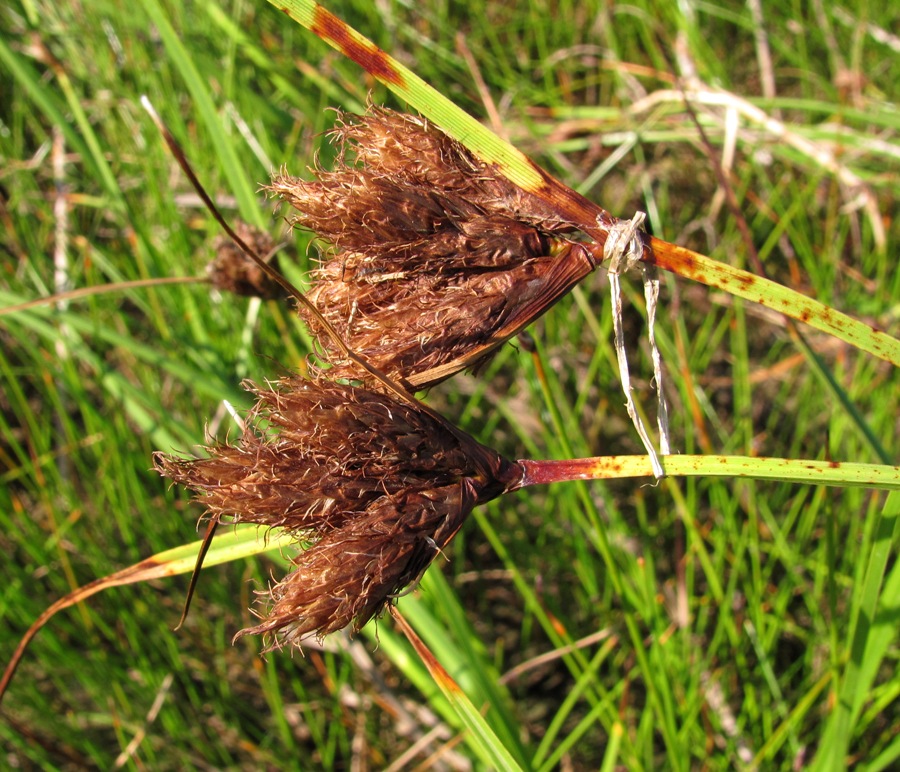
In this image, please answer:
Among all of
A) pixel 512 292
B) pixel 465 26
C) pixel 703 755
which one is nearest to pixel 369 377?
pixel 512 292

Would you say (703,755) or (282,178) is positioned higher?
(282,178)

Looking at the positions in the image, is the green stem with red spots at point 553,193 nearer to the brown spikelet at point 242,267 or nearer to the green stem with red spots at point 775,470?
the green stem with red spots at point 775,470

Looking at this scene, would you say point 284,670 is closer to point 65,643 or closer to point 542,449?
point 65,643

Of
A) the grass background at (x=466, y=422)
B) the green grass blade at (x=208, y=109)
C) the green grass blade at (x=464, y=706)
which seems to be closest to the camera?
the green grass blade at (x=464, y=706)

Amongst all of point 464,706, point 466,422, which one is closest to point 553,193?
point 464,706

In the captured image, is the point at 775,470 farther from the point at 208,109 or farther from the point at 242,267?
the point at 208,109

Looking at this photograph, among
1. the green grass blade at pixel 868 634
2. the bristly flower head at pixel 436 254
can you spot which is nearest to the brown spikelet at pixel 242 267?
the bristly flower head at pixel 436 254
